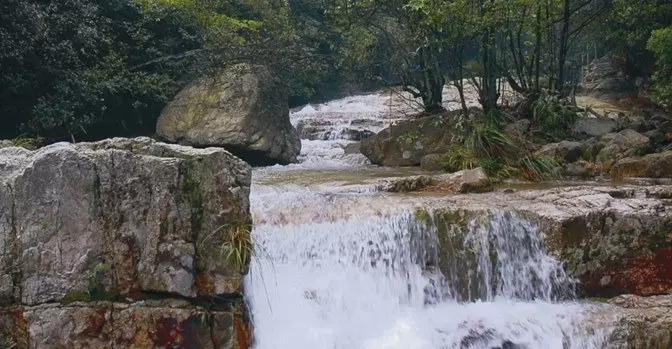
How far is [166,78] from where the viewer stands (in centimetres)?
1272

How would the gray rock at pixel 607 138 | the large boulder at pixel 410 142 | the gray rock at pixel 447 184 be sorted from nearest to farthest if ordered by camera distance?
the gray rock at pixel 447 184, the gray rock at pixel 607 138, the large boulder at pixel 410 142

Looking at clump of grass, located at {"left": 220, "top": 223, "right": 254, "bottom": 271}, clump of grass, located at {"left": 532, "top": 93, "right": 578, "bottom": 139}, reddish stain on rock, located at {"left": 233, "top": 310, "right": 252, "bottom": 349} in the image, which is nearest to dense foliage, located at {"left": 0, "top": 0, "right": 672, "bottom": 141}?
clump of grass, located at {"left": 532, "top": 93, "right": 578, "bottom": 139}

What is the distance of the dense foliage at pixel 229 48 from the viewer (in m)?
10.2

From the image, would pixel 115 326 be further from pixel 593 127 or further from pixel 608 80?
pixel 608 80

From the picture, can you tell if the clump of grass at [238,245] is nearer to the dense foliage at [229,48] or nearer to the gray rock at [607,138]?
the dense foliage at [229,48]

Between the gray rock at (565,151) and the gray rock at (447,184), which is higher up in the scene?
the gray rock at (565,151)

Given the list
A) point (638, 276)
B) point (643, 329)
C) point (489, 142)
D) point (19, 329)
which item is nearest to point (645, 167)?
point (489, 142)

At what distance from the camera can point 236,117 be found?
1174 cm

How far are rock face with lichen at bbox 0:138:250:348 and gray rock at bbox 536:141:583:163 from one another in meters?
7.05

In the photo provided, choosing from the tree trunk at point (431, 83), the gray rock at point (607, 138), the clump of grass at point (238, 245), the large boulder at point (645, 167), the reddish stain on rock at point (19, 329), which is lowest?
the reddish stain on rock at point (19, 329)

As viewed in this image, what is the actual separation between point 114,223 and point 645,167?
26.6ft

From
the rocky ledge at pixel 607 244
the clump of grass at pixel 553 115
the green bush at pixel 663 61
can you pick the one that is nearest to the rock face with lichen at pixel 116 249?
the rocky ledge at pixel 607 244

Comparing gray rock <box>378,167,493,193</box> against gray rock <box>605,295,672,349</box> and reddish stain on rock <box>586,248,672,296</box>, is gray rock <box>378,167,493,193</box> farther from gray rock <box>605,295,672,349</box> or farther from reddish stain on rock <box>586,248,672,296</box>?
gray rock <box>605,295,672,349</box>

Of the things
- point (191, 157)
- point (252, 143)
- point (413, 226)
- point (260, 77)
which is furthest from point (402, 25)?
point (191, 157)
